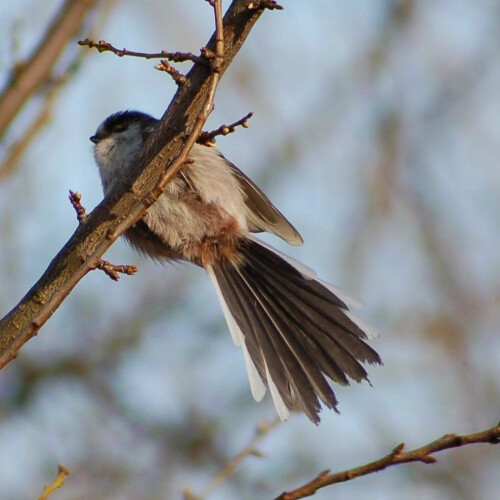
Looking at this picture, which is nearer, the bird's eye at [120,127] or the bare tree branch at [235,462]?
the bare tree branch at [235,462]

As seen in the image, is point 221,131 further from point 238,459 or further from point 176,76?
point 238,459

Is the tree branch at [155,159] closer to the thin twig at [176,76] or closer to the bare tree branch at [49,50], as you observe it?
the thin twig at [176,76]

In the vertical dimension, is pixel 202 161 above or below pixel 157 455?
above

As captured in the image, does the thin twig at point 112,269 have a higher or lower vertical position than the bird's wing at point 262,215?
lower

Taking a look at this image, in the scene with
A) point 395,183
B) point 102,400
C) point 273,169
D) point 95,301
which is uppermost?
point 395,183

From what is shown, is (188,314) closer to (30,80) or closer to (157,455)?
(157,455)

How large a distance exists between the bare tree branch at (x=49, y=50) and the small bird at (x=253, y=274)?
1.39 ft

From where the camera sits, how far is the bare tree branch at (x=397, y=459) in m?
1.85

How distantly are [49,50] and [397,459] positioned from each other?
2249 millimetres

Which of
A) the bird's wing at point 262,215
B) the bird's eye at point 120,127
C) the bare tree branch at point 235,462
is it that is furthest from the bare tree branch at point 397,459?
the bird's eye at point 120,127

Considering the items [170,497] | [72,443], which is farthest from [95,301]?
[170,497]

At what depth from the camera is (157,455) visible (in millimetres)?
6902

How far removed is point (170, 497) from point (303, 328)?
3.39 m

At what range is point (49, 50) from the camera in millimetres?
3412
